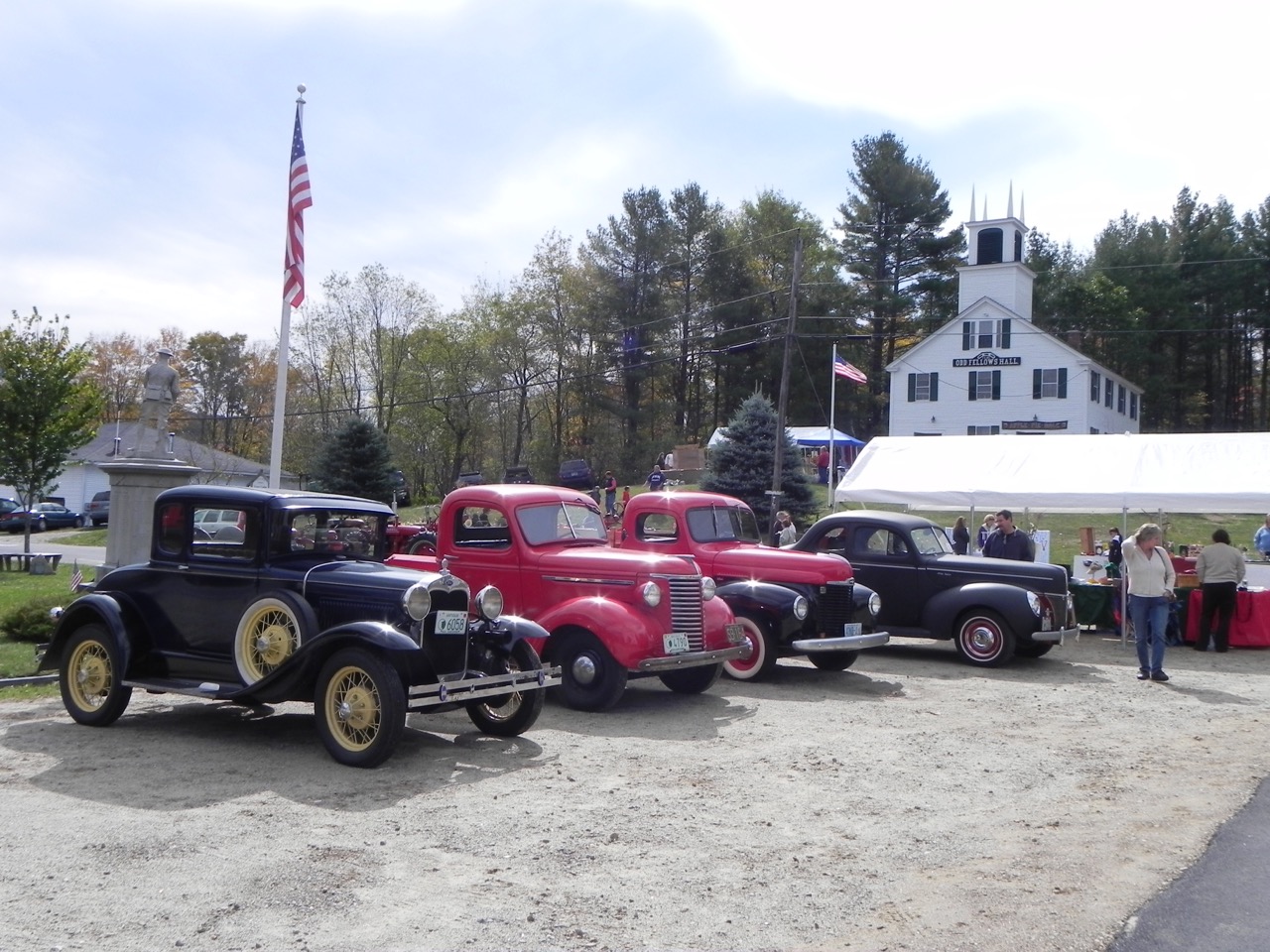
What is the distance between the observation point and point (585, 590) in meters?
10.4

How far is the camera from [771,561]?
12750 mm

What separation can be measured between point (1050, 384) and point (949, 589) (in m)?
38.5

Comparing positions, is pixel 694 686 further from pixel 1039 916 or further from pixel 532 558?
pixel 1039 916

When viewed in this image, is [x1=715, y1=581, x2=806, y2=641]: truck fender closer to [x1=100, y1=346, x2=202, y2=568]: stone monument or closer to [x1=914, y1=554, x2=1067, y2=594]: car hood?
[x1=914, y1=554, x2=1067, y2=594]: car hood

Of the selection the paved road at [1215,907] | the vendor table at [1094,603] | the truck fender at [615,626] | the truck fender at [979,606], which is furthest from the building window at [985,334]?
the paved road at [1215,907]

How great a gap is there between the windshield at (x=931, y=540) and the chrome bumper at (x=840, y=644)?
2.47 metres

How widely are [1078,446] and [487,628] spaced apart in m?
14.2

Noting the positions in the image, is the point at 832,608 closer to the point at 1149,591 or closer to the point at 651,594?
the point at 651,594

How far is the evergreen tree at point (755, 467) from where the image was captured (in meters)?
31.6

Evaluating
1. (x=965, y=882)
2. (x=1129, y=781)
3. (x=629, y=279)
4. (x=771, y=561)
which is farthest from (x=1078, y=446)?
(x=629, y=279)

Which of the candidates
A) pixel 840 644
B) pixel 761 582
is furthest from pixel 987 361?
pixel 840 644

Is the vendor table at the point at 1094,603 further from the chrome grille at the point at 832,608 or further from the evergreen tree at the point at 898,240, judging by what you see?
the evergreen tree at the point at 898,240

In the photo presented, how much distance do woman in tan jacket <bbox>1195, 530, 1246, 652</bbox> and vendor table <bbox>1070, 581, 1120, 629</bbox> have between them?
4.78 feet

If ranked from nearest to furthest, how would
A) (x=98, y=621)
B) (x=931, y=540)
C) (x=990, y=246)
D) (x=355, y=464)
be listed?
(x=98, y=621) < (x=931, y=540) < (x=355, y=464) < (x=990, y=246)
